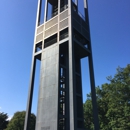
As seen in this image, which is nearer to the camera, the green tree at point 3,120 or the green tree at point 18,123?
the green tree at point 18,123

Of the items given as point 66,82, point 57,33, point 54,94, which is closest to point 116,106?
point 66,82

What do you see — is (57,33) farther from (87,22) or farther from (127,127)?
(127,127)

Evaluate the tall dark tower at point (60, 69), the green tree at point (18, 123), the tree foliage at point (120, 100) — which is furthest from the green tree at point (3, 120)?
the tall dark tower at point (60, 69)

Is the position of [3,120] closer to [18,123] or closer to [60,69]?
[18,123]

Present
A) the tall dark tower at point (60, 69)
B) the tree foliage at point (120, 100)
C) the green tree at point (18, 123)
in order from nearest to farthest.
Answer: the tall dark tower at point (60, 69)
the tree foliage at point (120, 100)
the green tree at point (18, 123)

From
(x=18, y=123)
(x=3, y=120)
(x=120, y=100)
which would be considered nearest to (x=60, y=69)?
(x=120, y=100)

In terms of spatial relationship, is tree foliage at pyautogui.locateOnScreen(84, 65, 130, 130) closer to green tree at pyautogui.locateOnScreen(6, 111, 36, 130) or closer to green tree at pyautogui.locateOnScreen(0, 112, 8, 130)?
green tree at pyautogui.locateOnScreen(6, 111, 36, 130)

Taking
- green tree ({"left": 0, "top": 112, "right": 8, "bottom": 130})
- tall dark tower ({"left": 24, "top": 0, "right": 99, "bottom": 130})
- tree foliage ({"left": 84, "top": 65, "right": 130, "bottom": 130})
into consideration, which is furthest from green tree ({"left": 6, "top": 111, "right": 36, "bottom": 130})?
tall dark tower ({"left": 24, "top": 0, "right": 99, "bottom": 130})

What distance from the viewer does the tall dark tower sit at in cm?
1385

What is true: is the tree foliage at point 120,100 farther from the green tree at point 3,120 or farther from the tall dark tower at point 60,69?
the green tree at point 3,120

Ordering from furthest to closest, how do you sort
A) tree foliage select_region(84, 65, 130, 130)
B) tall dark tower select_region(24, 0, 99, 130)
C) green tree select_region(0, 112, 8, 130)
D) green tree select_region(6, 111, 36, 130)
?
1. green tree select_region(0, 112, 8, 130)
2. green tree select_region(6, 111, 36, 130)
3. tree foliage select_region(84, 65, 130, 130)
4. tall dark tower select_region(24, 0, 99, 130)

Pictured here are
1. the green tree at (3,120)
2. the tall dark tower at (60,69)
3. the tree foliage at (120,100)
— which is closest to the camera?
the tall dark tower at (60,69)

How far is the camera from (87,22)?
19953mm

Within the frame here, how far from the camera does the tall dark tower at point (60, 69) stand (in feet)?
45.4
